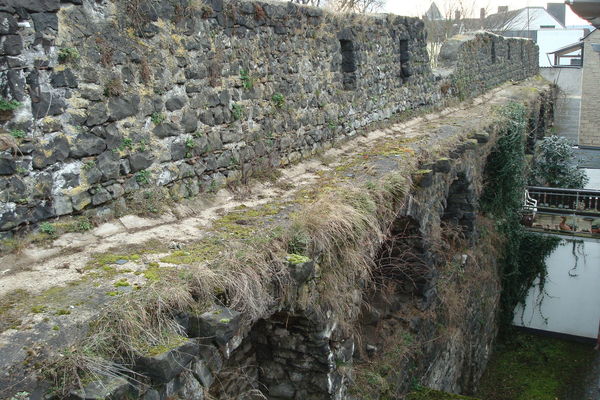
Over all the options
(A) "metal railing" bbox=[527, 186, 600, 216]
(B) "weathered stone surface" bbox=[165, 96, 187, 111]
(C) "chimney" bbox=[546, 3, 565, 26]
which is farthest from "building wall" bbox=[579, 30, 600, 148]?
(C) "chimney" bbox=[546, 3, 565, 26]

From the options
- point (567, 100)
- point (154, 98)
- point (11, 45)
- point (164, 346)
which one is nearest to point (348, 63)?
point (154, 98)

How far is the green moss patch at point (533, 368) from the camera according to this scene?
10.6 m

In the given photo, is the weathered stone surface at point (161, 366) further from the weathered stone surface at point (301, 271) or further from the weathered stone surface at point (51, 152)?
the weathered stone surface at point (51, 152)

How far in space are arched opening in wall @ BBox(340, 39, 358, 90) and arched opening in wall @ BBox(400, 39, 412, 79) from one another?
7.71 feet

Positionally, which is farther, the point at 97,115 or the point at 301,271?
the point at 97,115

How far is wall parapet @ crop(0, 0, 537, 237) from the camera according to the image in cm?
379

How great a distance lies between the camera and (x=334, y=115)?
320 inches

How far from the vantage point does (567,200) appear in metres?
13.3

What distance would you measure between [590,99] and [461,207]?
19.8 meters

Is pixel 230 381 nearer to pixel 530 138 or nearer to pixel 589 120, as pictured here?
pixel 530 138

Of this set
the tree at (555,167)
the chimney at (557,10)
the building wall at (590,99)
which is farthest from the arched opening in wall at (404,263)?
the chimney at (557,10)

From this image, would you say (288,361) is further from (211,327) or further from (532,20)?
(532,20)

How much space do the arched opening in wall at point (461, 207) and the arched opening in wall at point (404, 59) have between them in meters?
2.53

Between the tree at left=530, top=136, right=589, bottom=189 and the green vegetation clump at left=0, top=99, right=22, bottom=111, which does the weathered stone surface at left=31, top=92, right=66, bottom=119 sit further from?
the tree at left=530, top=136, right=589, bottom=189
